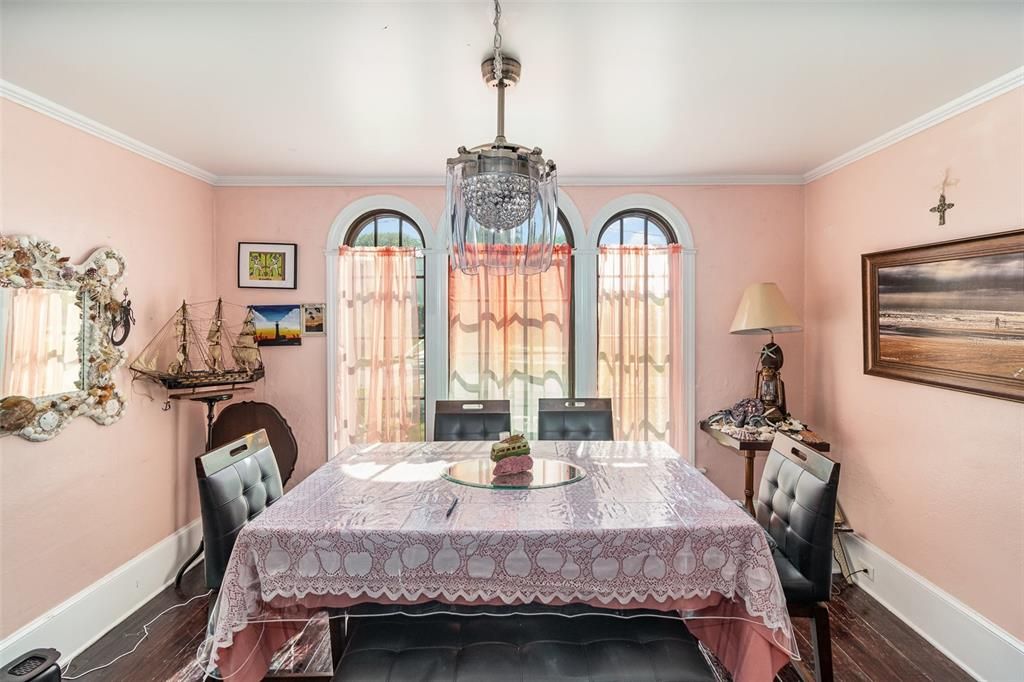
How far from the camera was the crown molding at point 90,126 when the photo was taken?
87.4 inches

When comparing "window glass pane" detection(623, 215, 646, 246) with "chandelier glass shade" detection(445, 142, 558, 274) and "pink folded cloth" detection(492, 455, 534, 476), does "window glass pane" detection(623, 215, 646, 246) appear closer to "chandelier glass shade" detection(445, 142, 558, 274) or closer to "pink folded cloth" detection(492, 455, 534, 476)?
"chandelier glass shade" detection(445, 142, 558, 274)

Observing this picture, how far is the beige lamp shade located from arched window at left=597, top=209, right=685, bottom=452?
1.58 ft

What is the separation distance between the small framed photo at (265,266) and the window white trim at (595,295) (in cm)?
205

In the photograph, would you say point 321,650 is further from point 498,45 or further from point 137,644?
point 498,45

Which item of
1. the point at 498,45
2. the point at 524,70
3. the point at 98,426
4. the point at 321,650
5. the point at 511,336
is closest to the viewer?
the point at 498,45

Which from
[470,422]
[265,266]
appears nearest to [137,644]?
[470,422]

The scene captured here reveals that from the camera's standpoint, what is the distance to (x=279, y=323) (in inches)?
143

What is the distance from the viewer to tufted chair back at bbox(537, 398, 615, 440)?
9.97ft

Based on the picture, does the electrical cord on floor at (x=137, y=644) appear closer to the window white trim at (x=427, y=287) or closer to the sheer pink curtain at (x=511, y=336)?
the window white trim at (x=427, y=287)

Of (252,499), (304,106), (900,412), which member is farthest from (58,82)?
(900,412)

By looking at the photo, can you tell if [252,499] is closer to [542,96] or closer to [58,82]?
[58,82]

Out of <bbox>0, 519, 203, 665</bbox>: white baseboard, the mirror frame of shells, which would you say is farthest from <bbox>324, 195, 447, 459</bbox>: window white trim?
the mirror frame of shells

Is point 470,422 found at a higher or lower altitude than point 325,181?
lower

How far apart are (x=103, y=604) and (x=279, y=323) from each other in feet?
6.04
